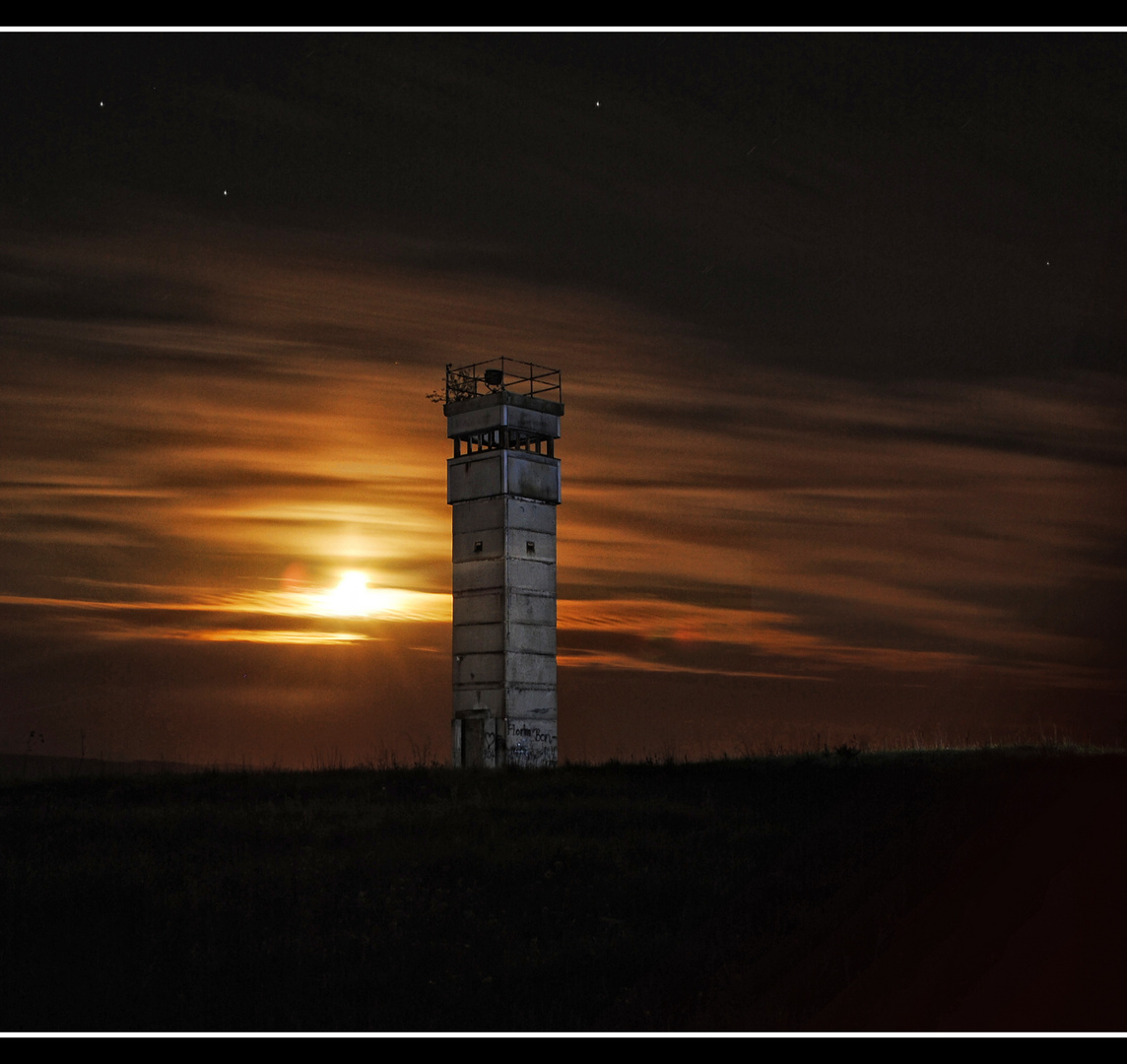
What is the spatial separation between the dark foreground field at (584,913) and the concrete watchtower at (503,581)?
40.3 ft

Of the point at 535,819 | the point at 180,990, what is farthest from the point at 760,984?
the point at 535,819

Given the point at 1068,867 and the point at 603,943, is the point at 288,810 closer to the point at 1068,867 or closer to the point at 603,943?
the point at 603,943

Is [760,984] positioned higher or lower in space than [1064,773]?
lower

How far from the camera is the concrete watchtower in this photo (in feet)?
113

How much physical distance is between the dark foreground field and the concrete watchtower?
40.3ft

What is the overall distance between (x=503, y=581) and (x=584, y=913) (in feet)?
64.9

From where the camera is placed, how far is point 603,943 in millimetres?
14023

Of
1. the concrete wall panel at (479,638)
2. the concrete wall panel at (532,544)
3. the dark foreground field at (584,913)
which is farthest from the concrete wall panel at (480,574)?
the dark foreground field at (584,913)

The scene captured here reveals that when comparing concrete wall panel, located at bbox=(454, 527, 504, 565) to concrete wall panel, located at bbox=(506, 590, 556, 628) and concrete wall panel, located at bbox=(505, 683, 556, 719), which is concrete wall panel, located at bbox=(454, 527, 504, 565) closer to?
concrete wall panel, located at bbox=(506, 590, 556, 628)

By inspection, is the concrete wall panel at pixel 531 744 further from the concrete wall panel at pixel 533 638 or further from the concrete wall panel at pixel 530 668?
the concrete wall panel at pixel 533 638

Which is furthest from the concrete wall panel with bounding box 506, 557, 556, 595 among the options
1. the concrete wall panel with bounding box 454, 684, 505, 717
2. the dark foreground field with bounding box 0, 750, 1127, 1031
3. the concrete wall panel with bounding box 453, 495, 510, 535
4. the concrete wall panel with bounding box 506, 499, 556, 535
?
the dark foreground field with bounding box 0, 750, 1127, 1031

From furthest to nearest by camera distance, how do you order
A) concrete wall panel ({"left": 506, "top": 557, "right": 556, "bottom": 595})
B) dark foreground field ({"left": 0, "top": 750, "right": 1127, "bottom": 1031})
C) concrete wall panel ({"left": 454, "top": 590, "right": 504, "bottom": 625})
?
concrete wall panel ({"left": 506, "top": 557, "right": 556, "bottom": 595}), concrete wall panel ({"left": 454, "top": 590, "right": 504, "bottom": 625}), dark foreground field ({"left": 0, "top": 750, "right": 1127, "bottom": 1031})

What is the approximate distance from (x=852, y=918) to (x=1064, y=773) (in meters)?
8.75

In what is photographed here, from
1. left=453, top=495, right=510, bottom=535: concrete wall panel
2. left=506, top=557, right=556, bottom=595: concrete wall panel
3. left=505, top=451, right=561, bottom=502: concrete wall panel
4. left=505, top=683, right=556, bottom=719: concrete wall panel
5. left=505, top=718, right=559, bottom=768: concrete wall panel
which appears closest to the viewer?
left=505, top=718, right=559, bottom=768: concrete wall panel
